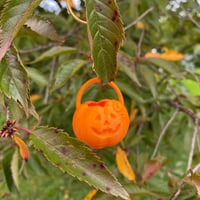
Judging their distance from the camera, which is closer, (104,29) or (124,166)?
(104,29)

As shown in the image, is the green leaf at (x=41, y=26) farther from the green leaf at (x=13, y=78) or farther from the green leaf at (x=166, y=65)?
the green leaf at (x=166, y=65)

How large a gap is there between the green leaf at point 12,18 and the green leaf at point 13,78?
0.28 feet

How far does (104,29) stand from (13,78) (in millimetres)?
164

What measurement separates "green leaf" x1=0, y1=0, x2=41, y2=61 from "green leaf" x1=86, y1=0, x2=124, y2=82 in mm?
82

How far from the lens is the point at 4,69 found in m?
0.70

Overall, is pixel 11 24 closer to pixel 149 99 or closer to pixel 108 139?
pixel 108 139

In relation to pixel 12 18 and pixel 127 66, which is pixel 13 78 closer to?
pixel 12 18

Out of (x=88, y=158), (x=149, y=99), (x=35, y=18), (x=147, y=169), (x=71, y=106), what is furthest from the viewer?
(x=149, y=99)

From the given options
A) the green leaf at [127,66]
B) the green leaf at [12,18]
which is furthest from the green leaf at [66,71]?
the green leaf at [12,18]

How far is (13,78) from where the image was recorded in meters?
0.69

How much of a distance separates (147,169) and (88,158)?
0.47m

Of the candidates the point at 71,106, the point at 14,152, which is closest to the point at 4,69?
the point at 14,152

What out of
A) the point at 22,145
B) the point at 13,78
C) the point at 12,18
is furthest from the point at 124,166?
the point at 12,18

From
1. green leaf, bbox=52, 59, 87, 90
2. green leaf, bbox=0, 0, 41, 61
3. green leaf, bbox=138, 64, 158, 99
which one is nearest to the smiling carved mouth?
green leaf, bbox=52, 59, 87, 90
